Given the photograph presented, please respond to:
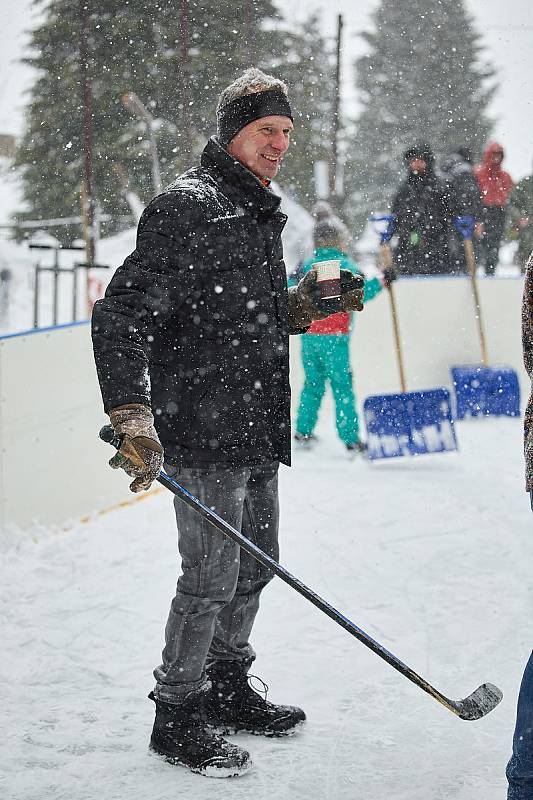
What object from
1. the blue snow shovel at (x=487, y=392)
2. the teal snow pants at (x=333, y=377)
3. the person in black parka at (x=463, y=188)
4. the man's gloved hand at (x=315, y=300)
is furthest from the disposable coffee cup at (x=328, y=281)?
the person in black parka at (x=463, y=188)

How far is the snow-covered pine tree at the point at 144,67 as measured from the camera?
23.2ft

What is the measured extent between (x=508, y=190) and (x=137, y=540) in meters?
6.62

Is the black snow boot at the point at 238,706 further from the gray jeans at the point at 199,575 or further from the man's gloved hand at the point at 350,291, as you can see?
the man's gloved hand at the point at 350,291

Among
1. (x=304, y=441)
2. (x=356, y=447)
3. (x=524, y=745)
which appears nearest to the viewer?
(x=524, y=745)

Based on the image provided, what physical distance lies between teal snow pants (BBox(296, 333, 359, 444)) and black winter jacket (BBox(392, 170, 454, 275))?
2.86 m

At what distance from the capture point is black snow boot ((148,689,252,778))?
7.74ft

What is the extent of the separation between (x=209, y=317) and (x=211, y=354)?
0.29 ft

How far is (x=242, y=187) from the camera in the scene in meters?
2.40

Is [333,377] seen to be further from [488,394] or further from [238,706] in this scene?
[238,706]

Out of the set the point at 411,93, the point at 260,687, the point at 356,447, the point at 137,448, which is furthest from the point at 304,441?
the point at 411,93

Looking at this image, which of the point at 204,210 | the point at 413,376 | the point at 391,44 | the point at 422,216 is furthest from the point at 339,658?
the point at 391,44

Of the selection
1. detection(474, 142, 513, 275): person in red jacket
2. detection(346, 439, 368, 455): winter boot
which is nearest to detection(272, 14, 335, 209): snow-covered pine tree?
detection(474, 142, 513, 275): person in red jacket

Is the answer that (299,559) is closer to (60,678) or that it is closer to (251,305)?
(60,678)

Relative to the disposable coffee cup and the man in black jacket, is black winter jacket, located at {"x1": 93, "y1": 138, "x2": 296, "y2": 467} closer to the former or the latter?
the man in black jacket
